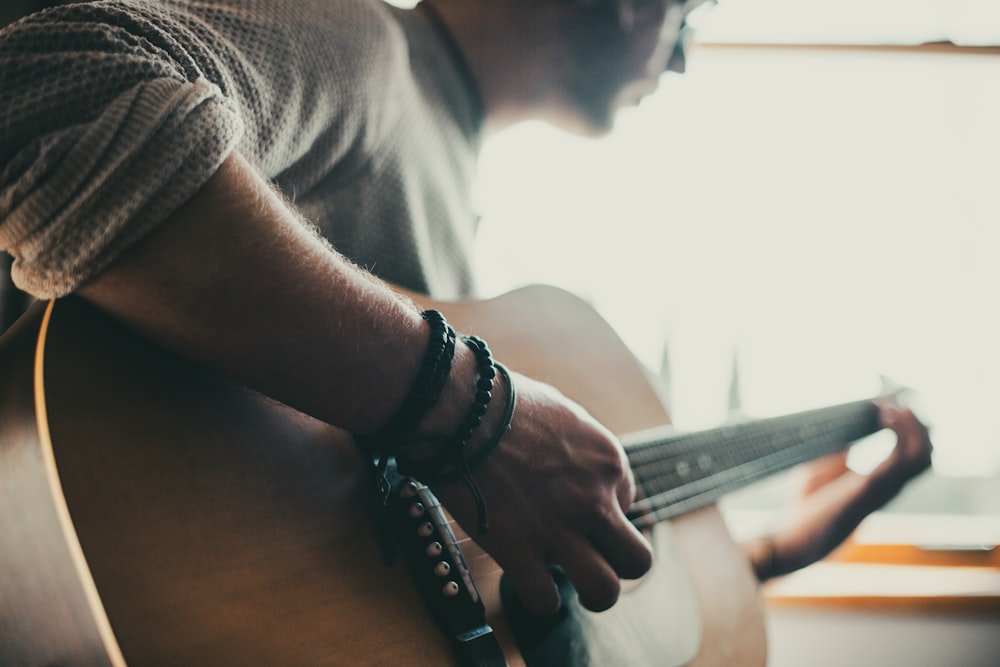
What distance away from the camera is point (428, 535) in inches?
17.6

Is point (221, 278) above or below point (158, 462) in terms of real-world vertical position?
above

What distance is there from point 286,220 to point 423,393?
0.44ft

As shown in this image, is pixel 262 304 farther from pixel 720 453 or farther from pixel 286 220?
pixel 720 453

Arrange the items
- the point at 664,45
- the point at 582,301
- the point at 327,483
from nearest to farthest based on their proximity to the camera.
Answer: the point at 327,483 < the point at 582,301 < the point at 664,45

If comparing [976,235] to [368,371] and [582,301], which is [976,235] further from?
[368,371]

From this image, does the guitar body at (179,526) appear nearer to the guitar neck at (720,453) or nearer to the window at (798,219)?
the guitar neck at (720,453)

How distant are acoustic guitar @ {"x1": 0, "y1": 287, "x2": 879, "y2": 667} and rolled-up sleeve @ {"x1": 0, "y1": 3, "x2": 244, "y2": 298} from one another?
6 centimetres

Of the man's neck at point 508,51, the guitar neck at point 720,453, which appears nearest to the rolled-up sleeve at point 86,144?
the guitar neck at point 720,453

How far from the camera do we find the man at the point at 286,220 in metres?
0.32

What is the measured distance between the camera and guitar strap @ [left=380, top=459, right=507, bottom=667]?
0.43m

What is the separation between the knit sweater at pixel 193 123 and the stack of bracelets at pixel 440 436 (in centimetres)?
17

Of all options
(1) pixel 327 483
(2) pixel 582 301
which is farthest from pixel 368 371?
(2) pixel 582 301

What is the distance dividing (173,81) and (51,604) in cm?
26

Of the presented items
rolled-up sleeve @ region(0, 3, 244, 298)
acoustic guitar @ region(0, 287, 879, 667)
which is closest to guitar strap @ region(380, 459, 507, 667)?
acoustic guitar @ region(0, 287, 879, 667)
